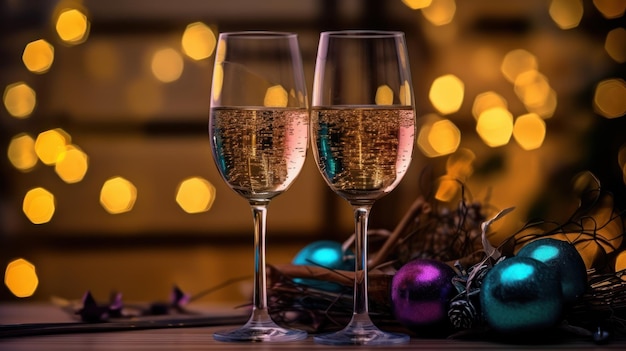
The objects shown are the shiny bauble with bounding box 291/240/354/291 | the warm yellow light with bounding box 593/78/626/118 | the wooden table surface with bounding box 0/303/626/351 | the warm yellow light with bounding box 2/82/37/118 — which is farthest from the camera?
the warm yellow light with bounding box 2/82/37/118

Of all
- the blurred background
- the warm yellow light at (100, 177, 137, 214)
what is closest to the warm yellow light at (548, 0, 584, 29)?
the blurred background

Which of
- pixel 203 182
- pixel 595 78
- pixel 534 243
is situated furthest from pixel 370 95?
pixel 203 182

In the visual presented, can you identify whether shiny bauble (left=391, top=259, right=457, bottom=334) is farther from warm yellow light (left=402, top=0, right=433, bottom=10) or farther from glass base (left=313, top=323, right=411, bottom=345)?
warm yellow light (left=402, top=0, right=433, bottom=10)

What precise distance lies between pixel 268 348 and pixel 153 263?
2.05 meters

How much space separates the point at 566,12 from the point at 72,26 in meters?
1.43

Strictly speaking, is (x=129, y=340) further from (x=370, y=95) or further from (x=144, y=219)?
(x=144, y=219)

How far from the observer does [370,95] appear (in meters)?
0.86

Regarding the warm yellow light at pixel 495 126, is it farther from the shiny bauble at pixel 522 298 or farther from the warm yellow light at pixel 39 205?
the shiny bauble at pixel 522 298

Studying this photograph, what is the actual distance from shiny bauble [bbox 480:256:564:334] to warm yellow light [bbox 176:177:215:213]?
2.01m

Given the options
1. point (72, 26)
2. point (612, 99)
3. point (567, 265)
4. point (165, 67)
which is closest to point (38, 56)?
point (72, 26)

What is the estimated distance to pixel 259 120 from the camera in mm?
866

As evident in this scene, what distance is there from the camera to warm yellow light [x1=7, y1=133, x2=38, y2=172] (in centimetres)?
276

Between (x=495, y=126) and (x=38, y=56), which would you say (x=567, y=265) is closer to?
(x=495, y=126)

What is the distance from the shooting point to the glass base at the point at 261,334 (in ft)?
2.79
